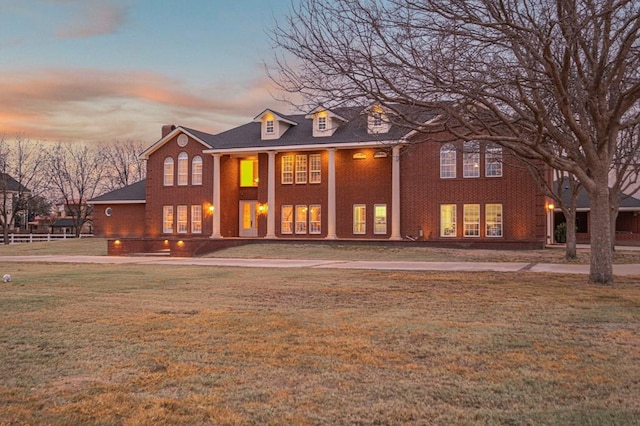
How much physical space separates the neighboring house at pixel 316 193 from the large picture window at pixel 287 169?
0.20 ft

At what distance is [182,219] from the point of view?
1483 inches

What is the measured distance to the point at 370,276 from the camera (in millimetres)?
15609

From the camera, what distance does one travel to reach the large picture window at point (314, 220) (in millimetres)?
34469

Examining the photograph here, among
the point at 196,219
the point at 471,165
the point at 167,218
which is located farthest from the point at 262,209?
the point at 471,165

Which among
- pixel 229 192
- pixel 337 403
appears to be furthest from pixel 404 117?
pixel 229 192

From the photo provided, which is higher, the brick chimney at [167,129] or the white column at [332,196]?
the brick chimney at [167,129]

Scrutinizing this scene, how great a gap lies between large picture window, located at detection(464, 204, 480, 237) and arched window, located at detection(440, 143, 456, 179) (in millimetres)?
1939

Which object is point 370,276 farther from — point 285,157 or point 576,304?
point 285,157

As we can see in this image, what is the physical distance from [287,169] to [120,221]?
1408 cm

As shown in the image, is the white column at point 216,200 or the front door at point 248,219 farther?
the front door at point 248,219

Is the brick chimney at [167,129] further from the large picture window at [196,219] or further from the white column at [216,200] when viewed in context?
the large picture window at [196,219]

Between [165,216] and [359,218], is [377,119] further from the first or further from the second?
[165,216]

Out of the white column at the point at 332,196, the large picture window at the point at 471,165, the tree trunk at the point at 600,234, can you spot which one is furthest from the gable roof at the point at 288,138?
the tree trunk at the point at 600,234

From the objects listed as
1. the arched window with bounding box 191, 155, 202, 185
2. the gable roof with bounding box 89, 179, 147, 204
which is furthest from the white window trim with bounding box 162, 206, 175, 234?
the gable roof with bounding box 89, 179, 147, 204
